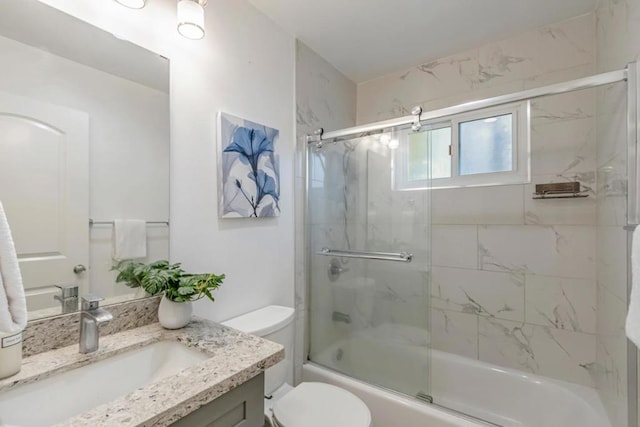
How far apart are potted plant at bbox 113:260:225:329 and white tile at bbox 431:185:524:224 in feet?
5.32

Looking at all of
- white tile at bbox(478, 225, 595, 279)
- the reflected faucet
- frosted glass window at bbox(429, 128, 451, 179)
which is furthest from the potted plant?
white tile at bbox(478, 225, 595, 279)

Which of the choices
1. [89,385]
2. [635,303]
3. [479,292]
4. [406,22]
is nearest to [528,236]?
[479,292]

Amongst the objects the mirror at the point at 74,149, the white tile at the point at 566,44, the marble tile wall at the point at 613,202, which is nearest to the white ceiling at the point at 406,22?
the white tile at the point at 566,44

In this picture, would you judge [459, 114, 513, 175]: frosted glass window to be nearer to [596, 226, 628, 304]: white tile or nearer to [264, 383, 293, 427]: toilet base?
[596, 226, 628, 304]: white tile

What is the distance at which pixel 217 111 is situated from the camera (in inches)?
57.9

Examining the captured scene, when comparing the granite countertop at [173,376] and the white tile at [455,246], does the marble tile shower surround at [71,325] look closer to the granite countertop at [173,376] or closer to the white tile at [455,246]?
the granite countertop at [173,376]

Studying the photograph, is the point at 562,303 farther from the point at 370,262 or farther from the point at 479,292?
the point at 370,262

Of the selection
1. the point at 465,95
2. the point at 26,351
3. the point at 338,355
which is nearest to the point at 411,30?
the point at 465,95

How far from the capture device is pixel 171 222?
1.29 m

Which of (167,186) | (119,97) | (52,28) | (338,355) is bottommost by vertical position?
(338,355)

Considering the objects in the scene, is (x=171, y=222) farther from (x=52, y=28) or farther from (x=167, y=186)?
(x=52, y=28)

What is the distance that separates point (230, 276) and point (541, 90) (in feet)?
5.43

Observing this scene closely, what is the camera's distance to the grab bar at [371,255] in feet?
5.50

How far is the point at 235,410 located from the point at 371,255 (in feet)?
3.74
